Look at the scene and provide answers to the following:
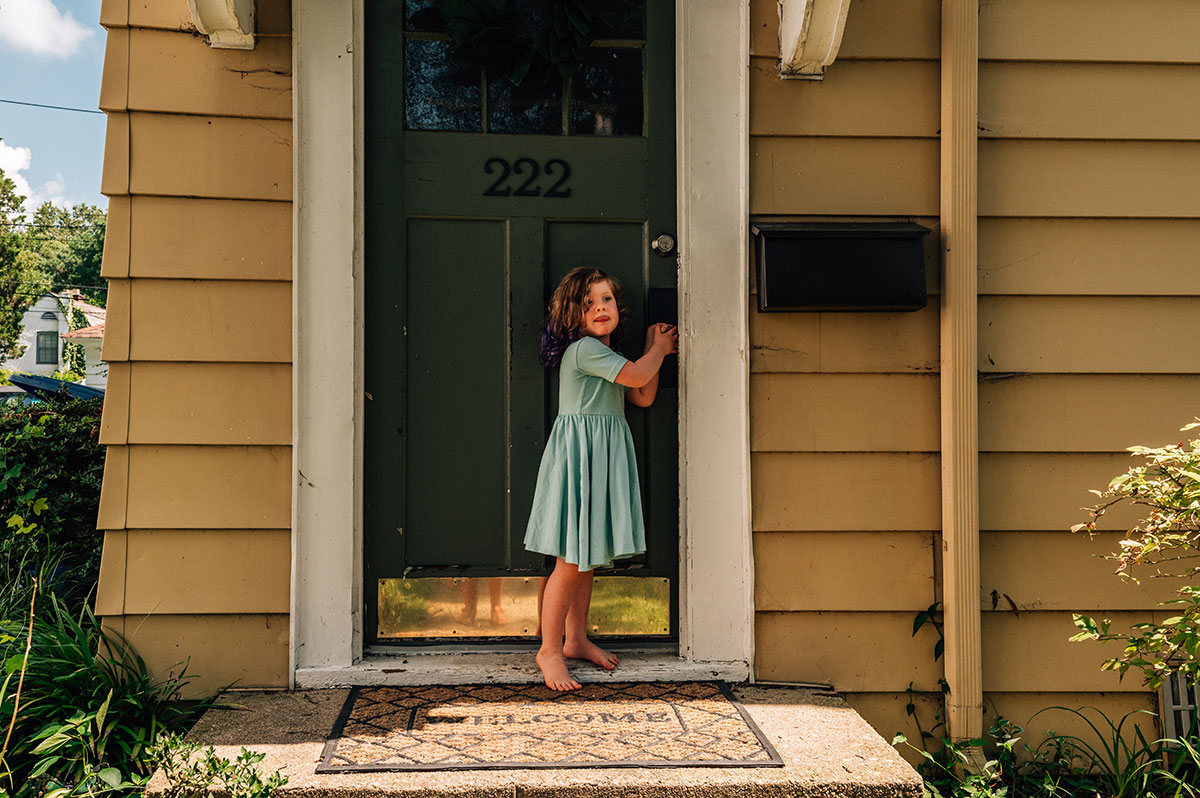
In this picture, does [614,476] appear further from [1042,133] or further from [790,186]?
[1042,133]

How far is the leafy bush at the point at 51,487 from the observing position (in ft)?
8.16

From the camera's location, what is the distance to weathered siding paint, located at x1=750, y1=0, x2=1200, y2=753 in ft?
7.14

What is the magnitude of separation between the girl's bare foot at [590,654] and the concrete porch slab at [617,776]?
501mm

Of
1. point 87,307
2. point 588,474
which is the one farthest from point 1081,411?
point 87,307

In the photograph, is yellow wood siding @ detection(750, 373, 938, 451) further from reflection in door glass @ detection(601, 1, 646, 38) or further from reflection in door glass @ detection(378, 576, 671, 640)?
reflection in door glass @ detection(601, 1, 646, 38)

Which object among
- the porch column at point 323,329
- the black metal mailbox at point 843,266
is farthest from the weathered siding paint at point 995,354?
the porch column at point 323,329

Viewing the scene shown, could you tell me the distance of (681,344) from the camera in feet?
7.23

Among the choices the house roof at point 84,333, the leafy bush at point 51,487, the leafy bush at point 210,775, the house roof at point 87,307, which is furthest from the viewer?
the house roof at point 87,307

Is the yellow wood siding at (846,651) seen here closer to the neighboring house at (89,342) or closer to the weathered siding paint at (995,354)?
the weathered siding paint at (995,354)

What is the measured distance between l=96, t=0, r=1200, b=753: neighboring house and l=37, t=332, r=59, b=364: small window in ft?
114

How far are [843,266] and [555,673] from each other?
1391 millimetres

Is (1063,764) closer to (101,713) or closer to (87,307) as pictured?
(101,713)

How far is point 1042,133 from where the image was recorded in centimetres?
218

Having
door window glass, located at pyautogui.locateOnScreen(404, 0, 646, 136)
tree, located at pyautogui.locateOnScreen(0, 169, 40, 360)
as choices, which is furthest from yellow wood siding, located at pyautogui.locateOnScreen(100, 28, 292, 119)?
tree, located at pyautogui.locateOnScreen(0, 169, 40, 360)
